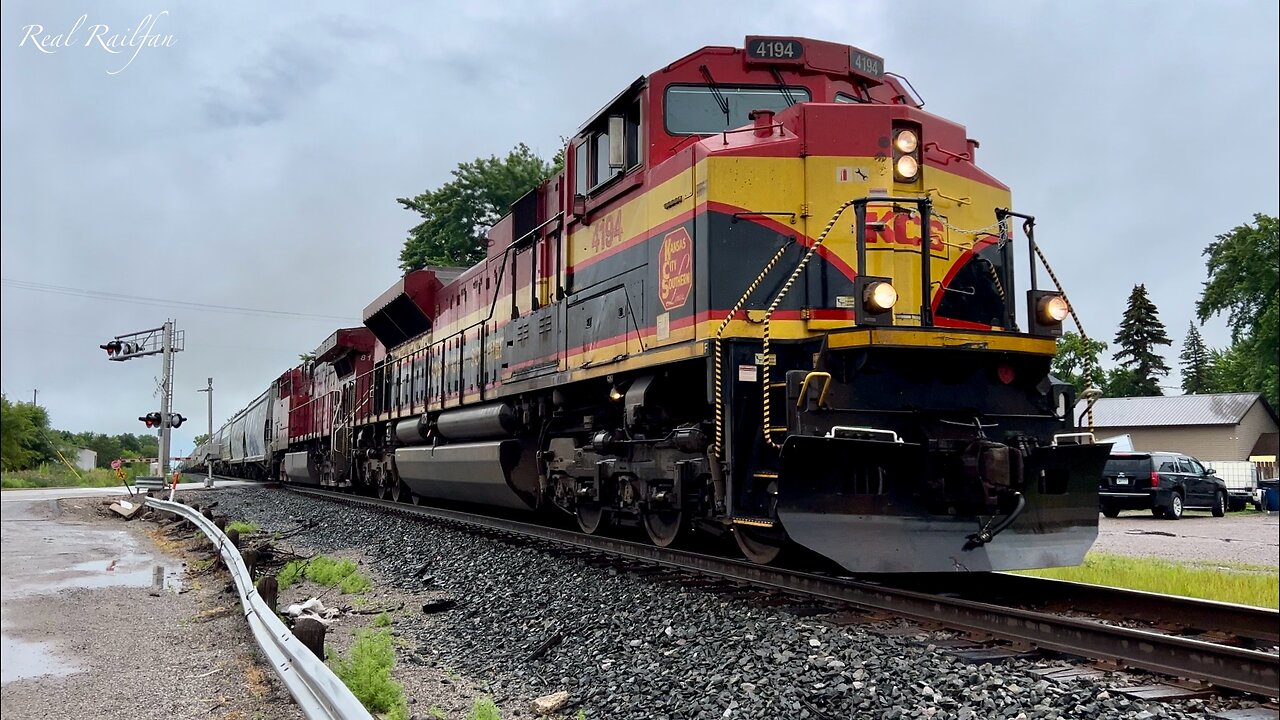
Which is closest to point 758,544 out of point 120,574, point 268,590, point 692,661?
point 692,661

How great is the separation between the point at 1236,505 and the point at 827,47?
19.9 metres

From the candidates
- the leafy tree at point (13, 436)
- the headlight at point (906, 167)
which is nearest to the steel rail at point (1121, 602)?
the headlight at point (906, 167)

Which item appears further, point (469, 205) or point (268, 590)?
point (469, 205)

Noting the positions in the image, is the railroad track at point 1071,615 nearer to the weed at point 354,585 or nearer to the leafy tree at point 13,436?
the weed at point 354,585

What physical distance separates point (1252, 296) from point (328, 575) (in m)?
7.58

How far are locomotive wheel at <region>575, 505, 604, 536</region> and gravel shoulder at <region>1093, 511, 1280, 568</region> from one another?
19.4ft

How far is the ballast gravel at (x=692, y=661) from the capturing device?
3.85 m

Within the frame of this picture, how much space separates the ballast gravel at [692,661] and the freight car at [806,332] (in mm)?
→ 792

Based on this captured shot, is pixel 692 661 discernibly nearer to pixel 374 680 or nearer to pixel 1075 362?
pixel 374 680

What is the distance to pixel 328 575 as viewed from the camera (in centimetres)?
873

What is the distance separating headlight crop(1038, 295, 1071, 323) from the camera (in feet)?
22.0

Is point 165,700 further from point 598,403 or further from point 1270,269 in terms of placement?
point 1270,269

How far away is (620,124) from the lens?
791 cm

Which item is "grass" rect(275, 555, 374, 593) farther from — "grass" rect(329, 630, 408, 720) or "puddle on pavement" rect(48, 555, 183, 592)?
"grass" rect(329, 630, 408, 720)
